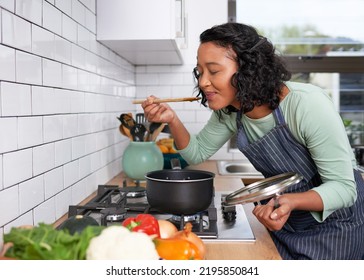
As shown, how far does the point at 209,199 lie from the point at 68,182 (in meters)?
0.54

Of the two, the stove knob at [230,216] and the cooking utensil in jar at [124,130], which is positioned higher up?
the cooking utensil in jar at [124,130]

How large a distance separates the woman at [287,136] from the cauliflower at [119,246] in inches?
20.0

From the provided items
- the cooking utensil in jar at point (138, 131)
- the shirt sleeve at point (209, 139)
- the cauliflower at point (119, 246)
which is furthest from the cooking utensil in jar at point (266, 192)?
the cooking utensil in jar at point (138, 131)

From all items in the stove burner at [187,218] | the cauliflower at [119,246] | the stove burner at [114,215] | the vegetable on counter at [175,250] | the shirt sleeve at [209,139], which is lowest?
the stove burner at [187,218]

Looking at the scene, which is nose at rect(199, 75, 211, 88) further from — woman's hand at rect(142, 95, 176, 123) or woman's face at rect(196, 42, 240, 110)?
woman's hand at rect(142, 95, 176, 123)

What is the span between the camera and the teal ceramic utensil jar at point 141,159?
2.03 metres

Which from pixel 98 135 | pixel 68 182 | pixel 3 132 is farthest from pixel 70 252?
pixel 98 135

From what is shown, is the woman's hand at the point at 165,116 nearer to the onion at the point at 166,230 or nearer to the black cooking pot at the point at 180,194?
the black cooking pot at the point at 180,194

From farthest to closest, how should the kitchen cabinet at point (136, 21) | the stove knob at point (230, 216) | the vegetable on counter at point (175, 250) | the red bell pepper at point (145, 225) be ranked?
1. the kitchen cabinet at point (136, 21)
2. the stove knob at point (230, 216)
3. the red bell pepper at point (145, 225)
4. the vegetable on counter at point (175, 250)

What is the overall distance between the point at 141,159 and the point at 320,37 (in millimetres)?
1667

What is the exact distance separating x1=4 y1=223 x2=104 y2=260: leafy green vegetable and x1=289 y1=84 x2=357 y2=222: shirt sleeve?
2.45 ft

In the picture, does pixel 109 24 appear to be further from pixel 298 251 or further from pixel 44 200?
pixel 298 251

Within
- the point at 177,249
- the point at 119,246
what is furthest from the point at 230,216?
the point at 119,246

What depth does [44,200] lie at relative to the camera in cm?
130
